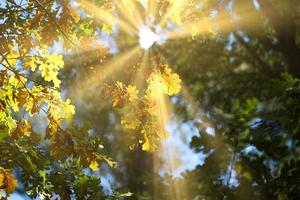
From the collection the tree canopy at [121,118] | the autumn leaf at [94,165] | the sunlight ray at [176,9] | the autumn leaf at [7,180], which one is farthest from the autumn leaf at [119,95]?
the autumn leaf at [7,180]

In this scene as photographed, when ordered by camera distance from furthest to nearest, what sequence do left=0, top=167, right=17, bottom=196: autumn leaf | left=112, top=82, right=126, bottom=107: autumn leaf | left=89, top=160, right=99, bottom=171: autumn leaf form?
left=112, top=82, right=126, bottom=107: autumn leaf
left=89, top=160, right=99, bottom=171: autumn leaf
left=0, top=167, right=17, bottom=196: autumn leaf

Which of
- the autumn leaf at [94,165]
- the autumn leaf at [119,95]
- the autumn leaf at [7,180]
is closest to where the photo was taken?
the autumn leaf at [7,180]

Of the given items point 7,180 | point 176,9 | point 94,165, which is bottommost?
point 7,180

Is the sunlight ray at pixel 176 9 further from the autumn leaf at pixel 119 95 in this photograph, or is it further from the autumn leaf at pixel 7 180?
the autumn leaf at pixel 7 180

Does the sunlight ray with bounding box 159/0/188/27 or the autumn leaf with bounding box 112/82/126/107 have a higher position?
the sunlight ray with bounding box 159/0/188/27

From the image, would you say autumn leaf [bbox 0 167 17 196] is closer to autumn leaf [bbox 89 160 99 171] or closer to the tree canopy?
the tree canopy

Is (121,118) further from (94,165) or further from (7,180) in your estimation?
(7,180)

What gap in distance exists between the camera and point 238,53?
37.9 ft

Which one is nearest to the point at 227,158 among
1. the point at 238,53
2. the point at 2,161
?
the point at 2,161

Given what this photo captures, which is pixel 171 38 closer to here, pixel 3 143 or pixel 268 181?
pixel 268 181

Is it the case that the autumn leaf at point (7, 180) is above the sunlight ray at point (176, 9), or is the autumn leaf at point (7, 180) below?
below

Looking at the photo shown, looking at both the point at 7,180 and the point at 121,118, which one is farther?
the point at 121,118

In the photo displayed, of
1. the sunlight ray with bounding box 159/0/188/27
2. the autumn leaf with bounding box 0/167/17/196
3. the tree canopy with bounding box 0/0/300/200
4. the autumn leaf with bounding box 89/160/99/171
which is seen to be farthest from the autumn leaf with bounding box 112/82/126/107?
the autumn leaf with bounding box 0/167/17/196

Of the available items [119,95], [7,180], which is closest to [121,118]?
[119,95]
